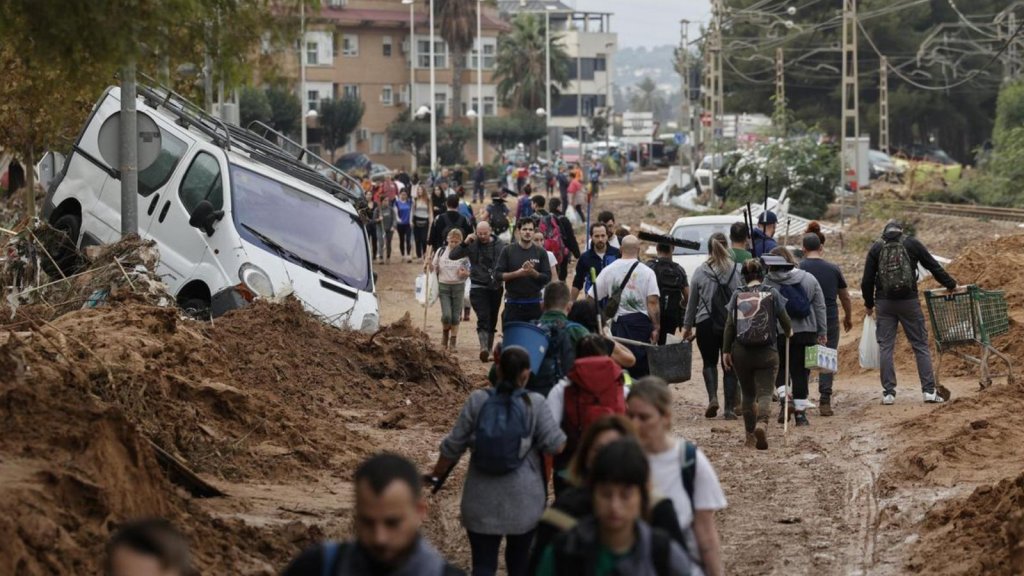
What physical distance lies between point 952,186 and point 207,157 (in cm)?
4377

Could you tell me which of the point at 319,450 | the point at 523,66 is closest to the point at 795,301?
the point at 319,450

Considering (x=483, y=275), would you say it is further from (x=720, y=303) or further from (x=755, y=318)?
(x=755, y=318)

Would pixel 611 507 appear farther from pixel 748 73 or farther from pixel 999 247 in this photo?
pixel 748 73

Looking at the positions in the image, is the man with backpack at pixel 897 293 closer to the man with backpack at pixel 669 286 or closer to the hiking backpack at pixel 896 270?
the hiking backpack at pixel 896 270

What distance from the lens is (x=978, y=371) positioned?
1891cm

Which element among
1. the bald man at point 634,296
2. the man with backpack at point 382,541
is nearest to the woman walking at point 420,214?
the bald man at point 634,296

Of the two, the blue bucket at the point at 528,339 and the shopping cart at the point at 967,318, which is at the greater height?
the blue bucket at the point at 528,339

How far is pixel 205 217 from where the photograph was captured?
56.6ft

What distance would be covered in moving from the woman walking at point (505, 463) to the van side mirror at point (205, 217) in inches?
384

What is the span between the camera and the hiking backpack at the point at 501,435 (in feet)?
25.4

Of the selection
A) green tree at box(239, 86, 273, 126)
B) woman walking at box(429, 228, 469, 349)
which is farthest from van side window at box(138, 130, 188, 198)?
green tree at box(239, 86, 273, 126)

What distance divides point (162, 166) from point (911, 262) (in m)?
8.14

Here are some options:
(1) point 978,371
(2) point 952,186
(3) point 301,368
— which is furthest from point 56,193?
(2) point 952,186

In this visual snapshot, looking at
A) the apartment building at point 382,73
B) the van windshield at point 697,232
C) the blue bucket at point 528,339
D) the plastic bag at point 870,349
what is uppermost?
the apartment building at point 382,73
